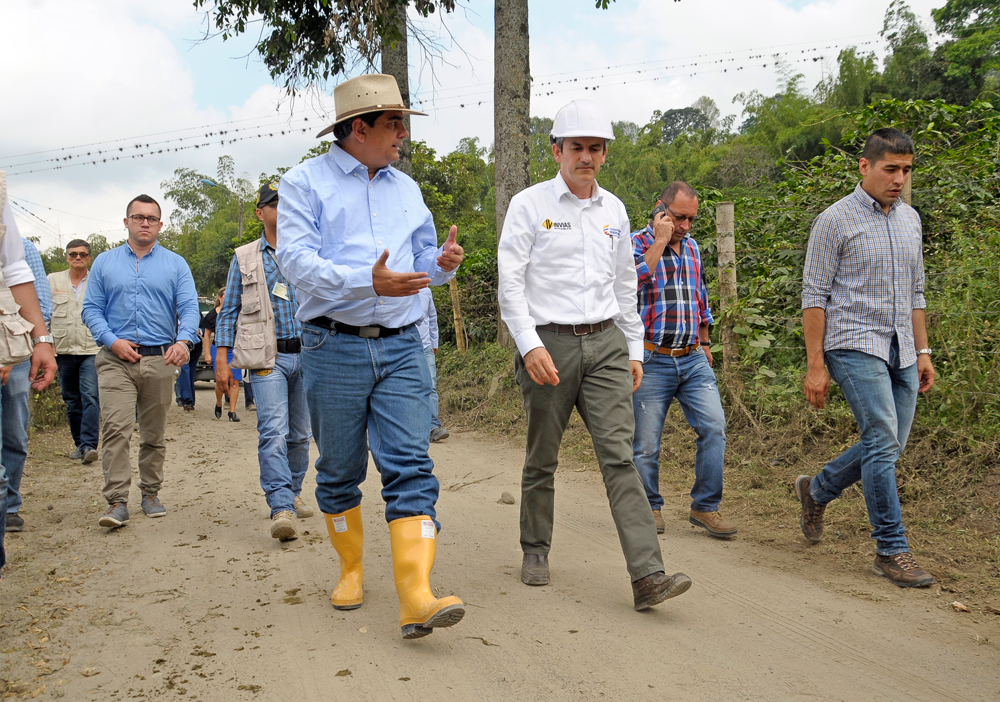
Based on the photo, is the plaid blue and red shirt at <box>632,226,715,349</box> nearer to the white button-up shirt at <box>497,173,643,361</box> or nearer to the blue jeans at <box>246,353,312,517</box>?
the white button-up shirt at <box>497,173,643,361</box>

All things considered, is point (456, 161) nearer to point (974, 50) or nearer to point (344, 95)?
point (344, 95)

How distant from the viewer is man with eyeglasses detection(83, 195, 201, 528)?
5.86 m

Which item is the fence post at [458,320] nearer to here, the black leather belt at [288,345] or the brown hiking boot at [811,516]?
the black leather belt at [288,345]

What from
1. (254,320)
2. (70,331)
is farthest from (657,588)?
(70,331)

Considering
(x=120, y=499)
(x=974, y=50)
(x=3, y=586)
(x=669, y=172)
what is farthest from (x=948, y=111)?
(x=669, y=172)

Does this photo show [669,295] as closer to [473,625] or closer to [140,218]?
[473,625]

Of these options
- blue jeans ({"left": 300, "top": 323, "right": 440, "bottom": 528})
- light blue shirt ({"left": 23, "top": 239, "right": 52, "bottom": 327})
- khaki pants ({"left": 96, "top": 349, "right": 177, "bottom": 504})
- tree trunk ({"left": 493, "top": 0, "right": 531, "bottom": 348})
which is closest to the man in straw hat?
blue jeans ({"left": 300, "top": 323, "right": 440, "bottom": 528})

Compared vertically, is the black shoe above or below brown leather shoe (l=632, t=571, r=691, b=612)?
below

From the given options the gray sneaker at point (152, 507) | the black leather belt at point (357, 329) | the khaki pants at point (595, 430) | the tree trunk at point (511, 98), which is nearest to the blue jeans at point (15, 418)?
the gray sneaker at point (152, 507)

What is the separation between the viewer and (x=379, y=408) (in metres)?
3.67

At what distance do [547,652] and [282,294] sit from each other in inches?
127

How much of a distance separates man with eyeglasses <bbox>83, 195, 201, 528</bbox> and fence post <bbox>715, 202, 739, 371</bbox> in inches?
178

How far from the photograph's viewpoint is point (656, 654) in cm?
332

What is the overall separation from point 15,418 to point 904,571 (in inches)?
189
